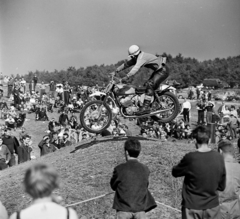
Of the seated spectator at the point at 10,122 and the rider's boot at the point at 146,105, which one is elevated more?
the rider's boot at the point at 146,105

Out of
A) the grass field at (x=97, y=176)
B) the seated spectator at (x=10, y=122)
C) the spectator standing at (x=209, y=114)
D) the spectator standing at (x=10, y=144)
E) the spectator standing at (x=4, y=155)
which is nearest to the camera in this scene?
the grass field at (x=97, y=176)

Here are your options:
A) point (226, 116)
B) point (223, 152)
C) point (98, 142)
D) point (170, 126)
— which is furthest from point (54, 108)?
point (223, 152)

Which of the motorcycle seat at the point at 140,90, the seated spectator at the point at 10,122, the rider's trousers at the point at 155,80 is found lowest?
the seated spectator at the point at 10,122

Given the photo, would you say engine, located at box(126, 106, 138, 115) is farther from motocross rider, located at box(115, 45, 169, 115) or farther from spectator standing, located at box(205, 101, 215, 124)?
spectator standing, located at box(205, 101, 215, 124)

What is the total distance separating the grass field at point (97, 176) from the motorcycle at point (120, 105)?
70cm

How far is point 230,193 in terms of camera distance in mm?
4805

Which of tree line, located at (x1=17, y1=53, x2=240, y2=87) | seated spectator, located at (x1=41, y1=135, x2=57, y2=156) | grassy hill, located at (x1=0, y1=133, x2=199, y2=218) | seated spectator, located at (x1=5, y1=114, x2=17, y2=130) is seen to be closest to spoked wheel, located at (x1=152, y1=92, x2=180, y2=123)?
grassy hill, located at (x1=0, y1=133, x2=199, y2=218)

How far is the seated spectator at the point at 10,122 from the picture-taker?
1901cm

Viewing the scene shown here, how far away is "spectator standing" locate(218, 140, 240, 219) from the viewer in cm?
480

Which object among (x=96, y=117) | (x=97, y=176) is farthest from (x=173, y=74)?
(x=97, y=176)

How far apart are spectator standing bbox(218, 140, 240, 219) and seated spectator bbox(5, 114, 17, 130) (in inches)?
612

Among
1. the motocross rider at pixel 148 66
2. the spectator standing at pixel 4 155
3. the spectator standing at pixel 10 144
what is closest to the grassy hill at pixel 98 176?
the motocross rider at pixel 148 66

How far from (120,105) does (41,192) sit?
19.8 ft

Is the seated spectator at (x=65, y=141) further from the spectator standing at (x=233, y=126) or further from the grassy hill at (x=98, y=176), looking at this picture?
the spectator standing at (x=233, y=126)
